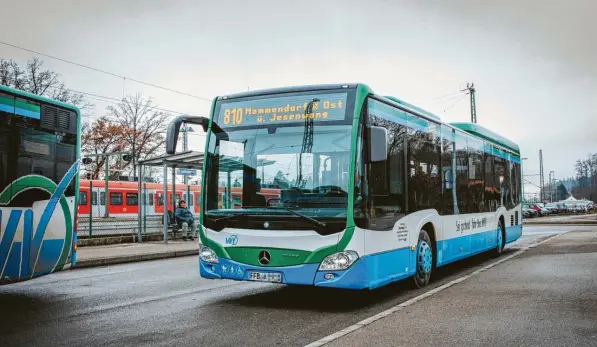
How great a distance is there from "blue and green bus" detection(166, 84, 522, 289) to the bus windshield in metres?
0.01

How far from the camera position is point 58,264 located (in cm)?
874

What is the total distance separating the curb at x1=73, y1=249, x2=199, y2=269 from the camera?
45.6ft

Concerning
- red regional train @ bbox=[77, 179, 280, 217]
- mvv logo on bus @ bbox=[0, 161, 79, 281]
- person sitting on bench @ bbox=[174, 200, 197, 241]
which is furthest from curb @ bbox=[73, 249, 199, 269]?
red regional train @ bbox=[77, 179, 280, 217]

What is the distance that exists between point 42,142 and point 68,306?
2338 mm

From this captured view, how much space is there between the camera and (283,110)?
7910 millimetres

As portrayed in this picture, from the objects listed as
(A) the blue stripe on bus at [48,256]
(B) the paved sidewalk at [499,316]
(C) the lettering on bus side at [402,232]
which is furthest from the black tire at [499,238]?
(A) the blue stripe on bus at [48,256]

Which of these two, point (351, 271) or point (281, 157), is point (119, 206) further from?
point (351, 271)

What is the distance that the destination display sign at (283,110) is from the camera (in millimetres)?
7703

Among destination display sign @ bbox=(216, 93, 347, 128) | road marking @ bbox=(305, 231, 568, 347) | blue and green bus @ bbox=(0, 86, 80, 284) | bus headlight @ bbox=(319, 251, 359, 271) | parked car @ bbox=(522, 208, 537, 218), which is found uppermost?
destination display sign @ bbox=(216, 93, 347, 128)

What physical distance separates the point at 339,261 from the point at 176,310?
2.22m

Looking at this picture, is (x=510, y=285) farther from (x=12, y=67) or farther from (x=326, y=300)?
(x=12, y=67)

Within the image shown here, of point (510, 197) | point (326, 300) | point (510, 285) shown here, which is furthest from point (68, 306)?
point (510, 197)

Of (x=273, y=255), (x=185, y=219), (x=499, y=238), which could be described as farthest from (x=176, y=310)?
(x=185, y=219)

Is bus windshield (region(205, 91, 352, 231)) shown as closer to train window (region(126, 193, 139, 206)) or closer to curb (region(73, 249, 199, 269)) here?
curb (region(73, 249, 199, 269))
